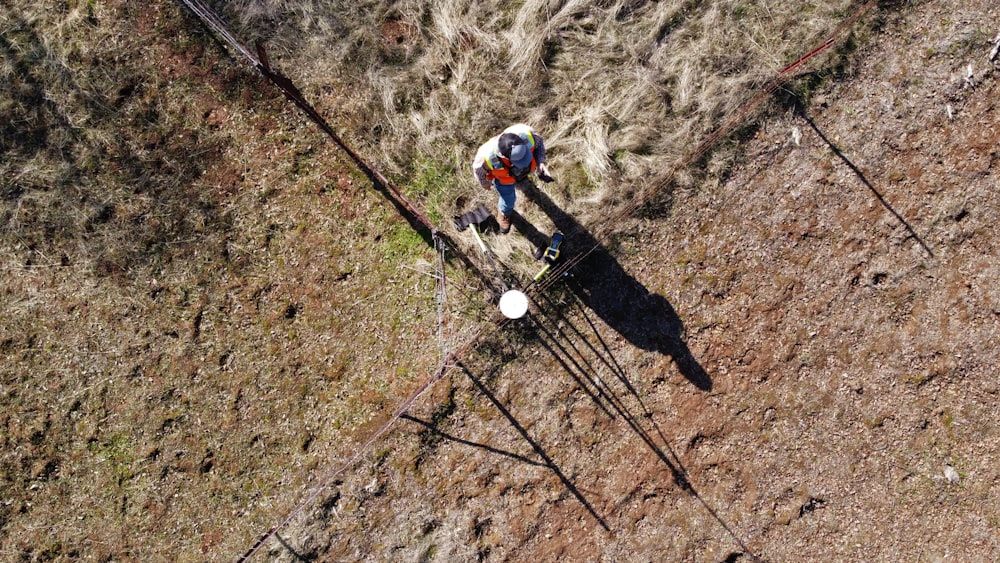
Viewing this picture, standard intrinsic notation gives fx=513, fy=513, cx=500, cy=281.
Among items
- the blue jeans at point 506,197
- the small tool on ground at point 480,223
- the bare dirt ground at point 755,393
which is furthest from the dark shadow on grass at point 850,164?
the small tool on ground at point 480,223

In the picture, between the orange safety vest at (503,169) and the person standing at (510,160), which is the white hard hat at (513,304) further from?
the orange safety vest at (503,169)

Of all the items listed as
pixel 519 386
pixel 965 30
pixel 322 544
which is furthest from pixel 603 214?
pixel 322 544

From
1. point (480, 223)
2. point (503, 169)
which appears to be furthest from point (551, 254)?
point (503, 169)

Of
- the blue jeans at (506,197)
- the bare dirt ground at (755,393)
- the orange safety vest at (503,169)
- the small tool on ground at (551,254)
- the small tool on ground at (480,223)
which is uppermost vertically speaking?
the orange safety vest at (503,169)

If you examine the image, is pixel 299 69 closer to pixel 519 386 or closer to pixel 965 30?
pixel 519 386

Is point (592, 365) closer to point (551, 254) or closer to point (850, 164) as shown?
point (551, 254)

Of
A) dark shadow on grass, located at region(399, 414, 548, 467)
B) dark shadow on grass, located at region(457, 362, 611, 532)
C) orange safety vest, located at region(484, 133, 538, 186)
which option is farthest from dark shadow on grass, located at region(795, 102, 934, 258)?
dark shadow on grass, located at region(399, 414, 548, 467)
